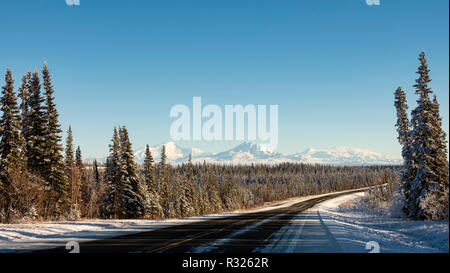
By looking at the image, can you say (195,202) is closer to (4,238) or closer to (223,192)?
(223,192)

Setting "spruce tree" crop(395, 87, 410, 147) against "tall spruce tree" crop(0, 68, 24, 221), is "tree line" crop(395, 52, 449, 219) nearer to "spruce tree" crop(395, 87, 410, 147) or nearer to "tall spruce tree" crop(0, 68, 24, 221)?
"spruce tree" crop(395, 87, 410, 147)

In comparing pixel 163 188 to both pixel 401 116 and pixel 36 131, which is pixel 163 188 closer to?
pixel 36 131

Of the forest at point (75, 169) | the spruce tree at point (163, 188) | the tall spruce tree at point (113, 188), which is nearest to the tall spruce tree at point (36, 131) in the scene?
the forest at point (75, 169)

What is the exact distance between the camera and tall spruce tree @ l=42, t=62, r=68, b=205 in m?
35.4

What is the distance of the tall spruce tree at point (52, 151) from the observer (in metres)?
35.4

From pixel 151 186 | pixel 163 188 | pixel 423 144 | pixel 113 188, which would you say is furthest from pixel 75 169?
pixel 423 144

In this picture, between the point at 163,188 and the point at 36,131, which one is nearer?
the point at 36,131

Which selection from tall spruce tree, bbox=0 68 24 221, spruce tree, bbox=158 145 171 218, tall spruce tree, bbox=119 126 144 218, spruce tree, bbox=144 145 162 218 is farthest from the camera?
spruce tree, bbox=158 145 171 218

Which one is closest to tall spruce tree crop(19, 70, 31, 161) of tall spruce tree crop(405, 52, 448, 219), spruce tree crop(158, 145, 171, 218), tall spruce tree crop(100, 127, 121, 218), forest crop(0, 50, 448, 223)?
forest crop(0, 50, 448, 223)

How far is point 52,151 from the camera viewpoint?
1417 inches

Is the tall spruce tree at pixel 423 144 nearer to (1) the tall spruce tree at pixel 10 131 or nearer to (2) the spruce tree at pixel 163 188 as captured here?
(1) the tall spruce tree at pixel 10 131
